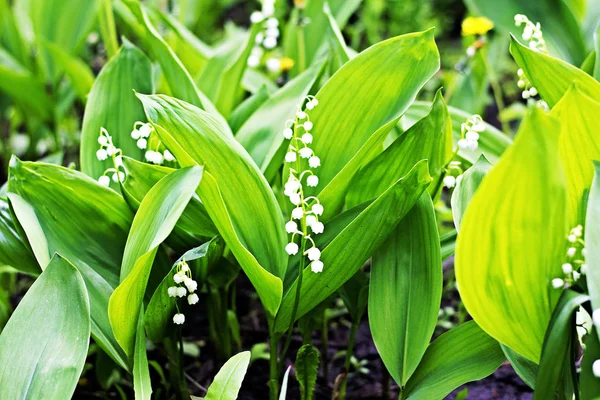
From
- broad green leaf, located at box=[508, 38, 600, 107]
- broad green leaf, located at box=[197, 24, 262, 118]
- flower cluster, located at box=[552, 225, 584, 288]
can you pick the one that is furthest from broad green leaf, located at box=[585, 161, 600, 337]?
broad green leaf, located at box=[197, 24, 262, 118]

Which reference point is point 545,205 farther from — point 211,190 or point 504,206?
point 211,190

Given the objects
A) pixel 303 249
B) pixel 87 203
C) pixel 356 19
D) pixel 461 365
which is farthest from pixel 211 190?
pixel 356 19

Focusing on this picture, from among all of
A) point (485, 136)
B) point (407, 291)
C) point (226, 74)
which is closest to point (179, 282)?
point (407, 291)

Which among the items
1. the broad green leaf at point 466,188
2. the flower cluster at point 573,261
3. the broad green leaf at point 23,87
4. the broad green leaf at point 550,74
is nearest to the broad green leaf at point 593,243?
the flower cluster at point 573,261

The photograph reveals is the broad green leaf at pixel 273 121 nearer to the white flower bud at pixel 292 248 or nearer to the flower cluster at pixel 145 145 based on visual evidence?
the flower cluster at pixel 145 145

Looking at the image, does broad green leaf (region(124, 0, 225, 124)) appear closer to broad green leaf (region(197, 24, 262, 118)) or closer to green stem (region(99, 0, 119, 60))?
broad green leaf (region(197, 24, 262, 118))
